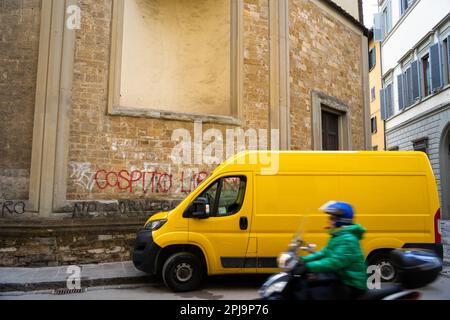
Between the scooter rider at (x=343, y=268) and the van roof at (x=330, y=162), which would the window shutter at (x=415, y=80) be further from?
the scooter rider at (x=343, y=268)

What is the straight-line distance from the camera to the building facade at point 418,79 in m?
15.9

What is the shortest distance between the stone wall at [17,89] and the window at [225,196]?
14.6 ft

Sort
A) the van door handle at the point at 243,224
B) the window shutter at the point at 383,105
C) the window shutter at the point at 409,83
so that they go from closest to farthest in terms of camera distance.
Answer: the van door handle at the point at 243,224, the window shutter at the point at 409,83, the window shutter at the point at 383,105

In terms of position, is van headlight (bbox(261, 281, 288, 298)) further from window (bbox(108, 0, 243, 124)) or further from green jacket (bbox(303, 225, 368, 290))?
window (bbox(108, 0, 243, 124))

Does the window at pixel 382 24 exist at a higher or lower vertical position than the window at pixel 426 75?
higher

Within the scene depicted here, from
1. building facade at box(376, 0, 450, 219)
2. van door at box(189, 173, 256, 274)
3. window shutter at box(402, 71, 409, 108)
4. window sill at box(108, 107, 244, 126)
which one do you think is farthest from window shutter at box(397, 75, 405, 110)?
van door at box(189, 173, 256, 274)

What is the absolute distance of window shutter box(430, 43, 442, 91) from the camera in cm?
1591

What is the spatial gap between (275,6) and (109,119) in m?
5.95

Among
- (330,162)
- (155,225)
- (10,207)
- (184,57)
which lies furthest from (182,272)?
(184,57)

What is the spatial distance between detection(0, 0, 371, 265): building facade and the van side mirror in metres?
3.01

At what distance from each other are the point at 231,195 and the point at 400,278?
3.56m

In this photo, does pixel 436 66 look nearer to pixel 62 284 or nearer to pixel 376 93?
pixel 376 93

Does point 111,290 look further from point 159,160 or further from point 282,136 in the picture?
point 282,136

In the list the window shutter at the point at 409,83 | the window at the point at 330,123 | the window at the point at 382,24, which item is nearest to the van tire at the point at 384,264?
the window at the point at 330,123
